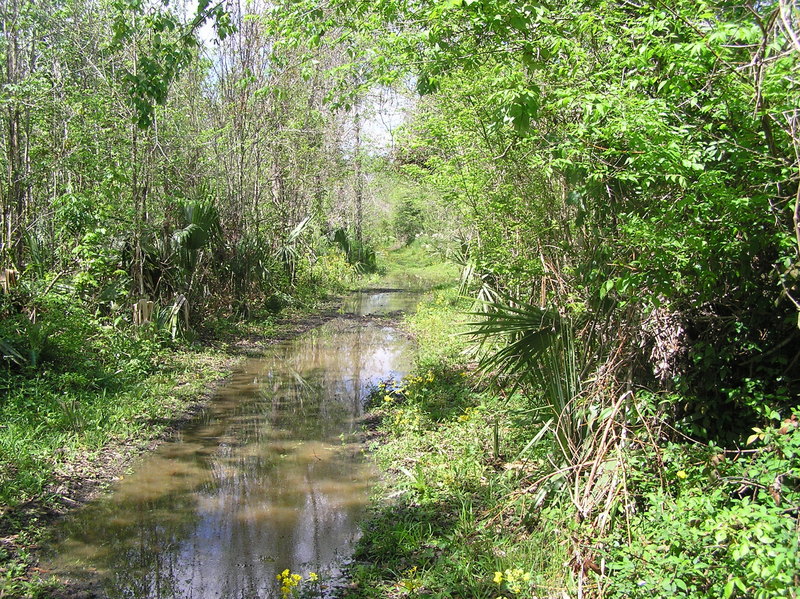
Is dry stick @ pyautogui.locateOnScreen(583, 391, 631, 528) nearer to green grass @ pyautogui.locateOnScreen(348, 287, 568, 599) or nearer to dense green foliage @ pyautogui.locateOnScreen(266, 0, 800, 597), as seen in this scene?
dense green foliage @ pyautogui.locateOnScreen(266, 0, 800, 597)

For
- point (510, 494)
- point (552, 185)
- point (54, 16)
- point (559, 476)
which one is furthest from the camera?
point (54, 16)

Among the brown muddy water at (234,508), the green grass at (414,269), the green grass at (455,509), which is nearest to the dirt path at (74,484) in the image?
the brown muddy water at (234,508)

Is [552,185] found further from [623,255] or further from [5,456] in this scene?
[5,456]

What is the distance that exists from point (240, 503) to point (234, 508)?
0.36 feet

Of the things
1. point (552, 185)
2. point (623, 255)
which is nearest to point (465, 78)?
point (552, 185)

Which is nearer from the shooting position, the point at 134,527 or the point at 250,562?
the point at 250,562

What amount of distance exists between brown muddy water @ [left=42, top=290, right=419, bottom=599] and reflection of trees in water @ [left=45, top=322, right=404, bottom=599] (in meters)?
0.01

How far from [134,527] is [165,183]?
795 centimetres

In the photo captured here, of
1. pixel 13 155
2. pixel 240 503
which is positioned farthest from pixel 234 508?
pixel 13 155

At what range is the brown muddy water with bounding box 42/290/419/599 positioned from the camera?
442cm

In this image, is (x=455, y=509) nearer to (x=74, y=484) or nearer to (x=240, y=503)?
(x=240, y=503)

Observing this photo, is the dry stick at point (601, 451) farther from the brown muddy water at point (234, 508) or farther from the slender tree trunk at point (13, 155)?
the slender tree trunk at point (13, 155)

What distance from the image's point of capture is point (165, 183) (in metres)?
11.6

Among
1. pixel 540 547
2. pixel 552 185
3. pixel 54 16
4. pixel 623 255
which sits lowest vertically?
pixel 540 547
